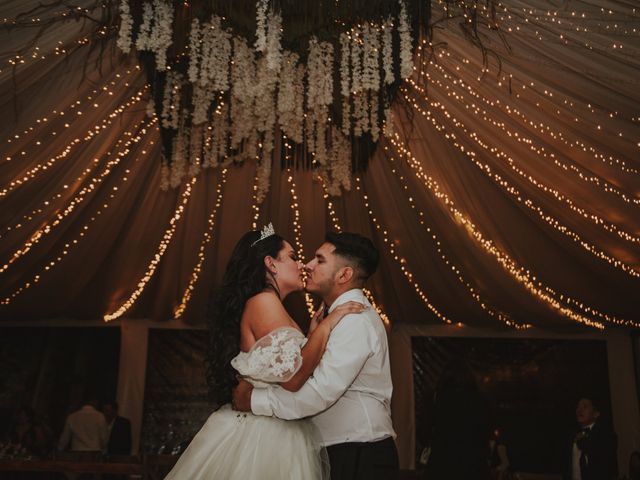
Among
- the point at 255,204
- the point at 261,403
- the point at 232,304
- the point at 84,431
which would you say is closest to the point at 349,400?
the point at 261,403

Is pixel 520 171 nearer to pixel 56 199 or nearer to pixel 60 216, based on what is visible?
pixel 56 199

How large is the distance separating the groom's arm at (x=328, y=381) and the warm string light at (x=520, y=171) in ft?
5.69

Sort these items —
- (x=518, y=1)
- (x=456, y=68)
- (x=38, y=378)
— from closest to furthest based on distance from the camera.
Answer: (x=518, y=1), (x=456, y=68), (x=38, y=378)

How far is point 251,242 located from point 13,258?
3506mm

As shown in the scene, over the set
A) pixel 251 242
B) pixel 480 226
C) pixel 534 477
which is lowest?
pixel 534 477

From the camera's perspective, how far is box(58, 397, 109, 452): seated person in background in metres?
6.90

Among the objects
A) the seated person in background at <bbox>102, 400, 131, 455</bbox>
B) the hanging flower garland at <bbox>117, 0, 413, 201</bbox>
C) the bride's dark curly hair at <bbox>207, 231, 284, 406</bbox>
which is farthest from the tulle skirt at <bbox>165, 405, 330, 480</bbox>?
the seated person in background at <bbox>102, 400, 131, 455</bbox>

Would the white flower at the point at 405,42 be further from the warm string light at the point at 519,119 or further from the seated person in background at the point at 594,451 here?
the seated person in background at the point at 594,451

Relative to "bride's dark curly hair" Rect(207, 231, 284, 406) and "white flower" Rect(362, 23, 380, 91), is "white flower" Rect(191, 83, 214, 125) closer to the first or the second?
"white flower" Rect(362, 23, 380, 91)

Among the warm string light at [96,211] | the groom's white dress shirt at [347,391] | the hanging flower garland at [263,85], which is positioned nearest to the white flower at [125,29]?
the hanging flower garland at [263,85]

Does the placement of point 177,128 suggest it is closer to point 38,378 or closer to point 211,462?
point 211,462

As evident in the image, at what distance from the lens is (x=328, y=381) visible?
7.86ft

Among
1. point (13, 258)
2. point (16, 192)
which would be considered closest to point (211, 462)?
point (16, 192)

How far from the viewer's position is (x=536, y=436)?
26.9ft
